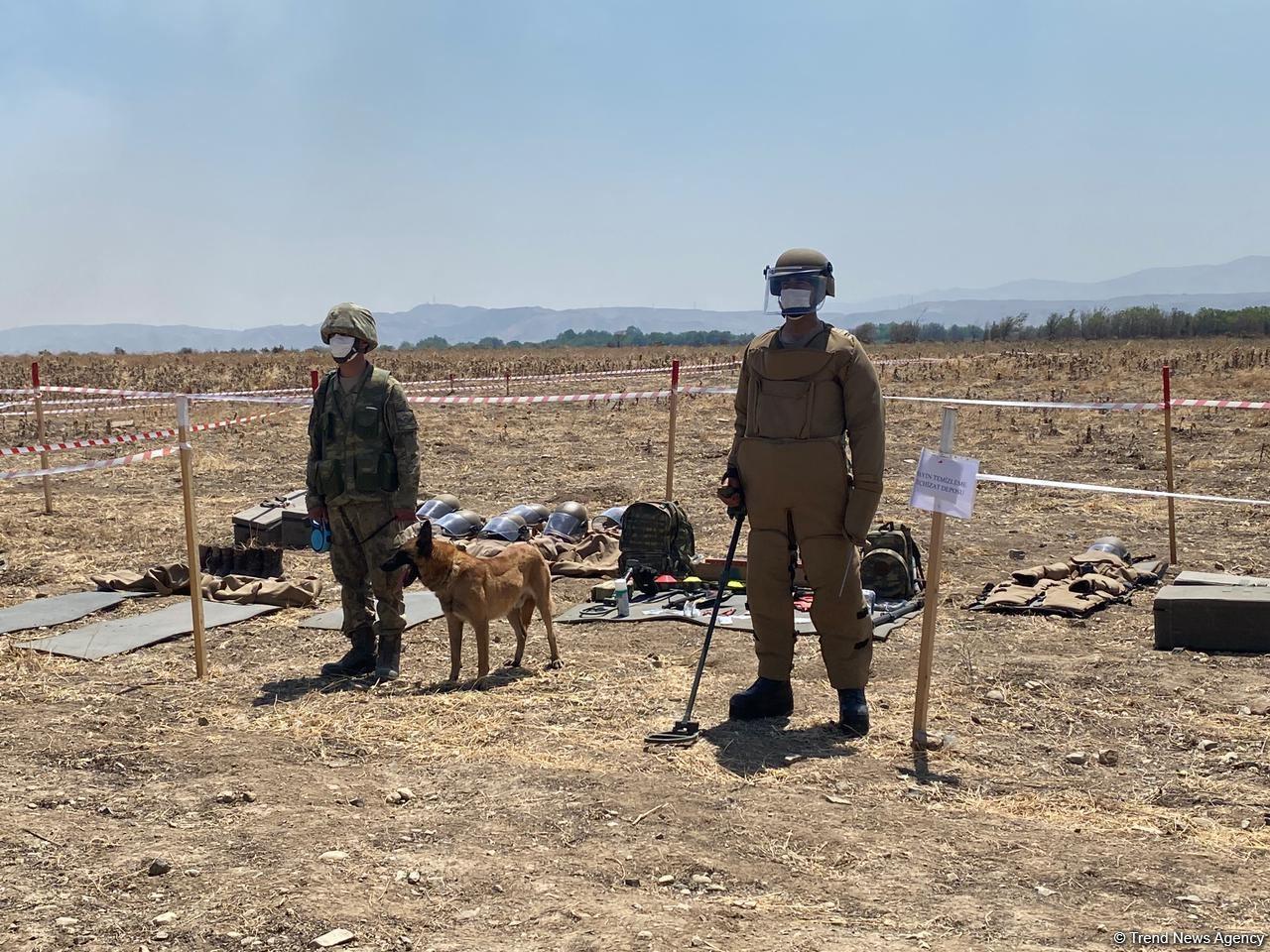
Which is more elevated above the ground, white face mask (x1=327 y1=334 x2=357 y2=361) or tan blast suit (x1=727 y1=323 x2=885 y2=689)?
white face mask (x1=327 y1=334 x2=357 y2=361)

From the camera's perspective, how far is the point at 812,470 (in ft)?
20.0

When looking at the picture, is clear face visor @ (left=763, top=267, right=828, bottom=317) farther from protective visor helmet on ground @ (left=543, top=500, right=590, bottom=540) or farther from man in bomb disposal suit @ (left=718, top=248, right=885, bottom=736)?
protective visor helmet on ground @ (left=543, top=500, right=590, bottom=540)

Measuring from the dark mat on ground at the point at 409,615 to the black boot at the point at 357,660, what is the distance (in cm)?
93

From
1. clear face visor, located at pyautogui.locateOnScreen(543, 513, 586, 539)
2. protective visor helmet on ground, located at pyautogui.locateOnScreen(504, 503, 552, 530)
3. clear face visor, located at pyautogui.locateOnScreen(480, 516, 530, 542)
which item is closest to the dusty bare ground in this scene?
clear face visor, located at pyautogui.locateOnScreen(480, 516, 530, 542)

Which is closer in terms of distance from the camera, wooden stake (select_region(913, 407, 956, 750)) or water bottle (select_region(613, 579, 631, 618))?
wooden stake (select_region(913, 407, 956, 750))

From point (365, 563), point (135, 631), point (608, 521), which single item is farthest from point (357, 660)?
point (608, 521)

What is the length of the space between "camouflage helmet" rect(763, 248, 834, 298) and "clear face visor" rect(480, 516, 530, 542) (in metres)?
5.58

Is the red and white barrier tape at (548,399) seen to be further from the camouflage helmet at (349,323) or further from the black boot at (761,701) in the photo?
the black boot at (761,701)

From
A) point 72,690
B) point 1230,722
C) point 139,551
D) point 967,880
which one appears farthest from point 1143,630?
point 139,551

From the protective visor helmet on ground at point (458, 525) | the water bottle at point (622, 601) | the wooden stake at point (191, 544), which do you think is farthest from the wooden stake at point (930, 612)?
the protective visor helmet on ground at point (458, 525)

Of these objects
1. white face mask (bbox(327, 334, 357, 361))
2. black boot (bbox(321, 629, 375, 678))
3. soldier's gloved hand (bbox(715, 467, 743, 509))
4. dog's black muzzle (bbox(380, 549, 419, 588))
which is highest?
white face mask (bbox(327, 334, 357, 361))

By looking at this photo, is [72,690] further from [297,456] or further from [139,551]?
[297,456]

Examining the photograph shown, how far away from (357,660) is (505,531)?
146 inches

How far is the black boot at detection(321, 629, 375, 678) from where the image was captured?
25.2ft
